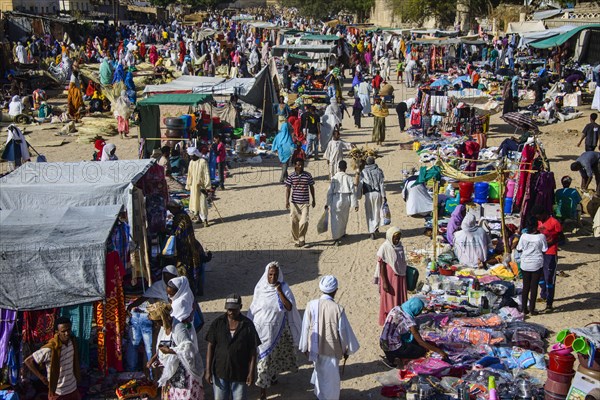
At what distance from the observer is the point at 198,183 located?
11.9m

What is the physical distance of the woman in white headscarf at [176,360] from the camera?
6027 millimetres

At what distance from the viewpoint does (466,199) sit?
37.2 feet

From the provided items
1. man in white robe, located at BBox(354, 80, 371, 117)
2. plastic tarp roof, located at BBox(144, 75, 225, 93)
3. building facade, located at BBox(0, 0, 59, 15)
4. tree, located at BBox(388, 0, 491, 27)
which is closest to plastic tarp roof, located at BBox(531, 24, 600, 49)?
man in white robe, located at BBox(354, 80, 371, 117)

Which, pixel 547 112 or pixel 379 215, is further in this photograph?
pixel 547 112

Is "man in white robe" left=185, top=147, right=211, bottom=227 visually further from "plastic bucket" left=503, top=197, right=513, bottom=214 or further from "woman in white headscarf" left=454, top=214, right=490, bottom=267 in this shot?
"plastic bucket" left=503, top=197, right=513, bottom=214

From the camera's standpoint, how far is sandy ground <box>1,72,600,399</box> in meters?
7.62

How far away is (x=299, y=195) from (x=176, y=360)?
16.7 ft

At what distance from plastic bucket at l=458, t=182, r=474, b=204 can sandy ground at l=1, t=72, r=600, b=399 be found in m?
0.86

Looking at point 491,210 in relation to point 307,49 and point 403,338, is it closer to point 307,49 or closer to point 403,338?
point 403,338

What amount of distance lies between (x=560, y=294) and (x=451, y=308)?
1.68 metres

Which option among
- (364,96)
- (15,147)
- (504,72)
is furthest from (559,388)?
(504,72)

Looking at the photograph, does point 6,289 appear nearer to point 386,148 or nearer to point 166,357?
point 166,357

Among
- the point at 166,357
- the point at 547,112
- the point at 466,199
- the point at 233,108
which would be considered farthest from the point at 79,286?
the point at 547,112

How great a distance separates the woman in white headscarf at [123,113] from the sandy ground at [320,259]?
430cm
